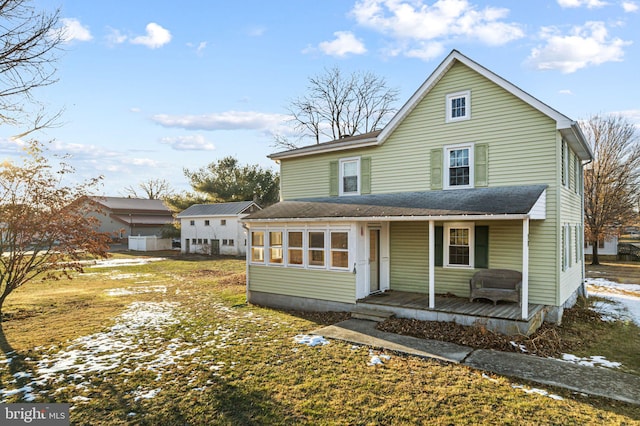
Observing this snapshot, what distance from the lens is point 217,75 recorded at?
15.5m

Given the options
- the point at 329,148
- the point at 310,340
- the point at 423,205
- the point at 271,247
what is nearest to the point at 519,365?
the point at 310,340

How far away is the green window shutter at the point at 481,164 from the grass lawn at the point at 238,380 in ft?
20.7

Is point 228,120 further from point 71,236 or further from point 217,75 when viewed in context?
point 71,236

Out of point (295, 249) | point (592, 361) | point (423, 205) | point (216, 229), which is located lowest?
point (592, 361)

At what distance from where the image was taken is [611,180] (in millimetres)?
25516

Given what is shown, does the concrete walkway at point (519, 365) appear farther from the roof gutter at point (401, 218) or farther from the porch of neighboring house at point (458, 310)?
the roof gutter at point (401, 218)

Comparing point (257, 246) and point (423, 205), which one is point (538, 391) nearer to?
point (423, 205)

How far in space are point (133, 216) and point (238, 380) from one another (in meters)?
51.9

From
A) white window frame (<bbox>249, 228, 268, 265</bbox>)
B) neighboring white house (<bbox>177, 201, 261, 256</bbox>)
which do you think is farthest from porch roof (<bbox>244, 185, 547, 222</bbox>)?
neighboring white house (<bbox>177, 201, 261, 256</bbox>)

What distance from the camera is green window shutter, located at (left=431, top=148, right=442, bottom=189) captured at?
38.3ft

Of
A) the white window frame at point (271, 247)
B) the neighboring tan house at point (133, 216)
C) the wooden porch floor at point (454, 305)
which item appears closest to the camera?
the wooden porch floor at point (454, 305)

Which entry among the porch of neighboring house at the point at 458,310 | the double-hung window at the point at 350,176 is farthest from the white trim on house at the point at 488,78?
the porch of neighboring house at the point at 458,310

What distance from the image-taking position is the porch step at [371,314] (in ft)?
33.2

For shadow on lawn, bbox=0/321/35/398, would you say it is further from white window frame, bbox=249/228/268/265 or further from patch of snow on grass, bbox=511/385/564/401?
patch of snow on grass, bbox=511/385/564/401
